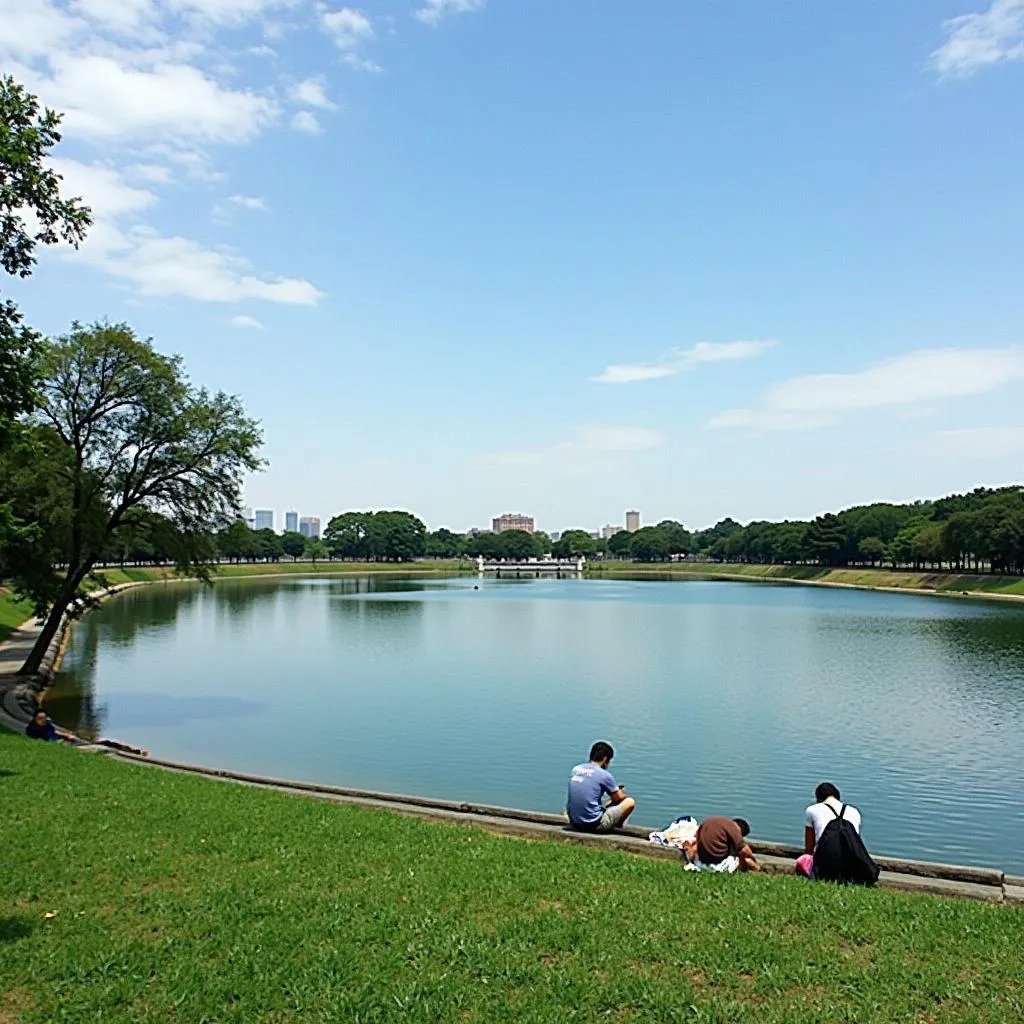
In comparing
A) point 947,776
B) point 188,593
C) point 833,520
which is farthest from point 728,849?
point 833,520

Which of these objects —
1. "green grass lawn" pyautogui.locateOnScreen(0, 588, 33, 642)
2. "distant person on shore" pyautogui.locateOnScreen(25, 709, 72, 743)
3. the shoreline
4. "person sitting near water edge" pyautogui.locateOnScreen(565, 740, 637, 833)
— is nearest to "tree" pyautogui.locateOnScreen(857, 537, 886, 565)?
the shoreline

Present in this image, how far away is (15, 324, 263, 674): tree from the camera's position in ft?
79.5

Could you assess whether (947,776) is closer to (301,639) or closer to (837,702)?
(837,702)

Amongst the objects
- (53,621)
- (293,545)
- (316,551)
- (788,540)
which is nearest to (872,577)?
(788,540)

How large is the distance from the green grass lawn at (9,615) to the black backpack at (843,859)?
34936 mm

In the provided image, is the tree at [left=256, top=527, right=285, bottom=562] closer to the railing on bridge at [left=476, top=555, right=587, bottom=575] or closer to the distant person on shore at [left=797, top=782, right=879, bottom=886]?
the railing on bridge at [left=476, top=555, right=587, bottom=575]

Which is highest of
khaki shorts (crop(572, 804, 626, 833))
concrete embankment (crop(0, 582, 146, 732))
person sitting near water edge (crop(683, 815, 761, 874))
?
person sitting near water edge (crop(683, 815, 761, 874))

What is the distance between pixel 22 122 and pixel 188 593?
7789cm

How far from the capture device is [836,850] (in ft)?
26.6

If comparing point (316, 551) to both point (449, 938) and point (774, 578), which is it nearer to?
point (774, 578)

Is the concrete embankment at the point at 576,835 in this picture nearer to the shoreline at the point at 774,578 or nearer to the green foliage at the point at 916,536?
the shoreline at the point at 774,578

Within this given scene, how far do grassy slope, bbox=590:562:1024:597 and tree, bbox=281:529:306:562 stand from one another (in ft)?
175

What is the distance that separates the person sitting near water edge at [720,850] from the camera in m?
8.34

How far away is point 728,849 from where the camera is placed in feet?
27.7
